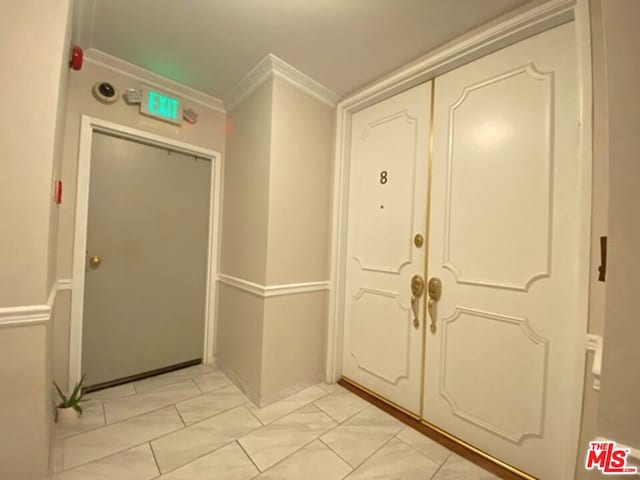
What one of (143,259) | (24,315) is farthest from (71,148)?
(24,315)

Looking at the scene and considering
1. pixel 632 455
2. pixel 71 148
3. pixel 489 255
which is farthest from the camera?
pixel 71 148

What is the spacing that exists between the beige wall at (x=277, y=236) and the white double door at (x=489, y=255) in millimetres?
458

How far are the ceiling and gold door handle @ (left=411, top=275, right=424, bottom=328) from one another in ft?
4.82

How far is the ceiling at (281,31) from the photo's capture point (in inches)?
54.5

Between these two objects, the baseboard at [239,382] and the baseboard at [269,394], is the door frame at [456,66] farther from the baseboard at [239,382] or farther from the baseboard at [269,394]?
the baseboard at [239,382]

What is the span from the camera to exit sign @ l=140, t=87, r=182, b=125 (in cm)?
202

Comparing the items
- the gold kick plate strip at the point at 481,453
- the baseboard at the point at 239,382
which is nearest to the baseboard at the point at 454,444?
the gold kick plate strip at the point at 481,453

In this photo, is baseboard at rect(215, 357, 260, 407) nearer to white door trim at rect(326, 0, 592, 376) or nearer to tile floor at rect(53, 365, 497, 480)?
tile floor at rect(53, 365, 497, 480)

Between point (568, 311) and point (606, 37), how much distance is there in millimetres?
1131

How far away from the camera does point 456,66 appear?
1.60 metres

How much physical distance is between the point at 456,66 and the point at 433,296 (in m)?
1.43

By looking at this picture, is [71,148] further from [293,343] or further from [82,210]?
[293,343]

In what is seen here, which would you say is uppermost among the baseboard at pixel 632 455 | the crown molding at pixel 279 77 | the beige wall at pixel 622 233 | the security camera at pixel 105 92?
the crown molding at pixel 279 77

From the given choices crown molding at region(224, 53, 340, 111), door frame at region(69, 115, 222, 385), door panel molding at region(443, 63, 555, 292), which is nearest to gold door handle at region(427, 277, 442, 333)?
door panel molding at region(443, 63, 555, 292)
